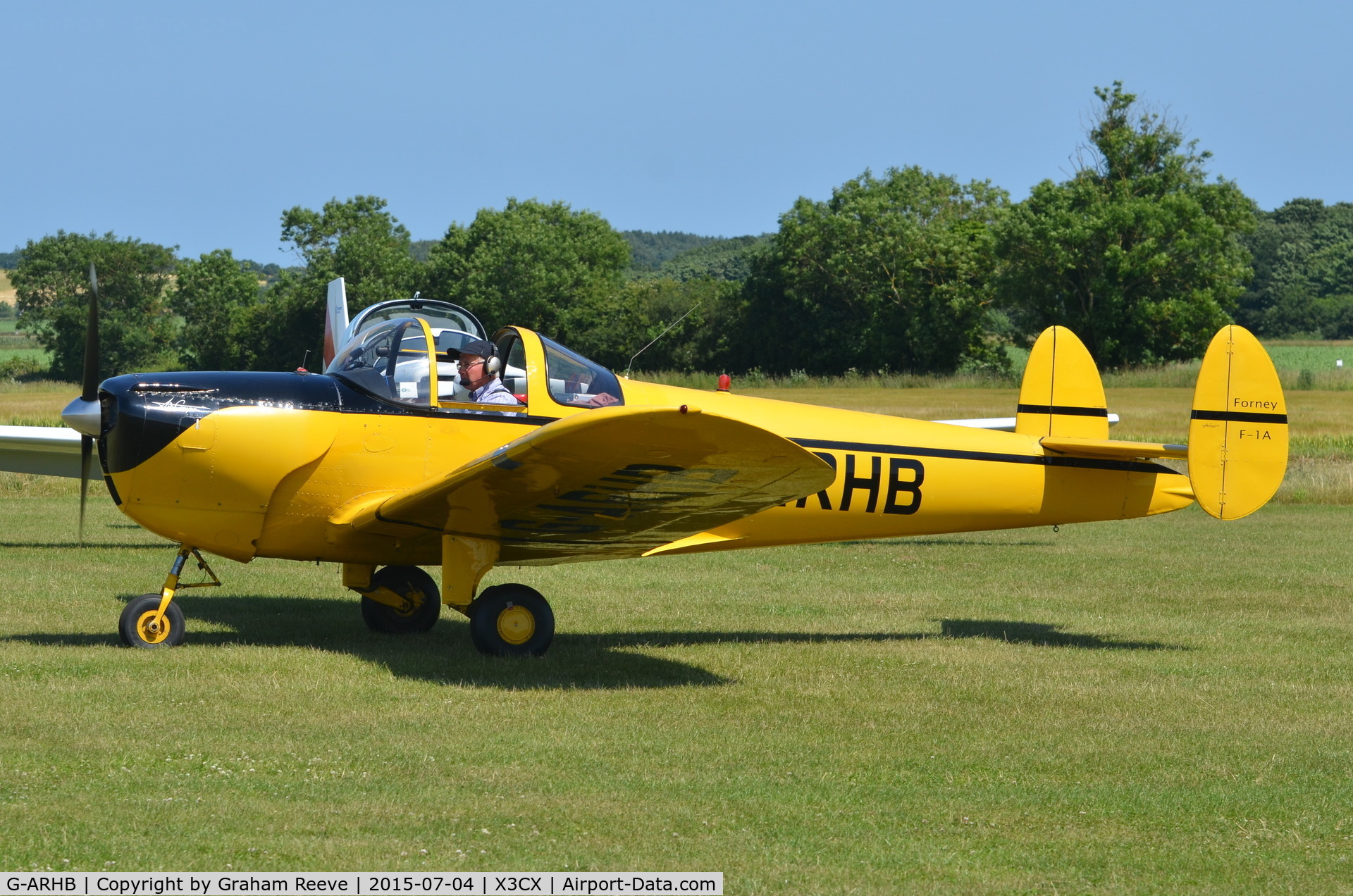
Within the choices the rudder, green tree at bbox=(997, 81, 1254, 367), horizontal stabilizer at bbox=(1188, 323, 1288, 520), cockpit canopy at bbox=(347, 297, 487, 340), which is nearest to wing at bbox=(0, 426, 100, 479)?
cockpit canopy at bbox=(347, 297, 487, 340)

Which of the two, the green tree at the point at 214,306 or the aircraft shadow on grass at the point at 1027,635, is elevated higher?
the green tree at the point at 214,306

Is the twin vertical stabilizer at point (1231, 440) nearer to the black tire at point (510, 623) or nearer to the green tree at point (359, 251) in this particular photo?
the black tire at point (510, 623)

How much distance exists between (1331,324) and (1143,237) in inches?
1519

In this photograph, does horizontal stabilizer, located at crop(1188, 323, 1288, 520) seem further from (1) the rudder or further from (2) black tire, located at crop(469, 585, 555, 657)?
(2) black tire, located at crop(469, 585, 555, 657)

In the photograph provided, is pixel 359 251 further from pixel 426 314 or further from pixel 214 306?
pixel 426 314

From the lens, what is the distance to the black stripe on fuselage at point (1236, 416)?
30.7ft

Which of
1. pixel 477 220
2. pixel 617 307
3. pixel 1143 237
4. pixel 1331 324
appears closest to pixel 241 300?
pixel 477 220

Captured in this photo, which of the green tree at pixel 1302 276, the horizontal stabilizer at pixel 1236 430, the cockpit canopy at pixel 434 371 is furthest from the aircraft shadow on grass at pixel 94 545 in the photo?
the green tree at pixel 1302 276

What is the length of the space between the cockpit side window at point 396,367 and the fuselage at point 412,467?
82 mm

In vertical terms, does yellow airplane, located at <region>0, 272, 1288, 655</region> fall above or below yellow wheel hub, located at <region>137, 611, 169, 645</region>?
above

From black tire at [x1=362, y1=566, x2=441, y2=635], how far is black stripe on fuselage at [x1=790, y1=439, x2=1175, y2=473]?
3.00 meters

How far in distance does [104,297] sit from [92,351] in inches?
2881

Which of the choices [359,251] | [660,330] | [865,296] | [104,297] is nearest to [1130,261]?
[865,296]

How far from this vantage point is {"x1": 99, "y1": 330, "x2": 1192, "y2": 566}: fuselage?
8266 mm
